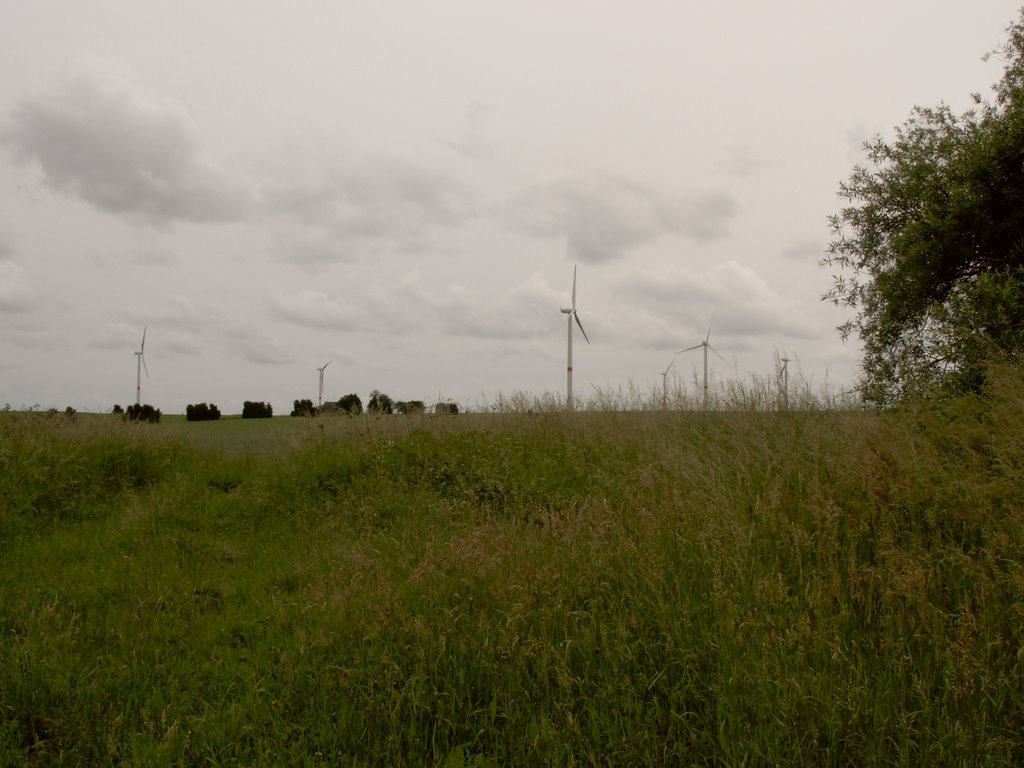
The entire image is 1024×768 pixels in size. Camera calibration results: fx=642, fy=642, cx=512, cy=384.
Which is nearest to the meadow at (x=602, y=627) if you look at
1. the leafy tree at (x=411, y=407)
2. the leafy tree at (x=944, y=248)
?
the leafy tree at (x=944, y=248)

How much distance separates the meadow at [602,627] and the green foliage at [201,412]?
26.8 metres

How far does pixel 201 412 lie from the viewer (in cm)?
3425

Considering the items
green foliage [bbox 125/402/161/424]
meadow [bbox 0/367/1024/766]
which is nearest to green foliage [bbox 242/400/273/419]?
green foliage [bbox 125/402/161/424]

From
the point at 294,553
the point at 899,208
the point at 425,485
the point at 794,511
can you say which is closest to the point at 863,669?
the point at 794,511

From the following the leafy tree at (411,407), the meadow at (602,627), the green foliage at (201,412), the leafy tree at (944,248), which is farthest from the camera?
the green foliage at (201,412)

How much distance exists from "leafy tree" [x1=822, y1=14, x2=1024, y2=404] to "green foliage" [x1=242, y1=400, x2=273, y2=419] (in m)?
32.7

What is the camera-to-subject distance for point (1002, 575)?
14.6 ft

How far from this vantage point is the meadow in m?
3.54

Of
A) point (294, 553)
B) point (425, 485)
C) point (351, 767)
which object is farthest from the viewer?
point (425, 485)

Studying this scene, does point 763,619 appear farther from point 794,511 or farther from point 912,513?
point 912,513

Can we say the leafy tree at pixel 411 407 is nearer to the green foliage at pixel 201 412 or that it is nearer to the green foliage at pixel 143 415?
the green foliage at pixel 143 415

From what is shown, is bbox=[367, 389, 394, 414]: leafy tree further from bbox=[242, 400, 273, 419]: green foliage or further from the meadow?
bbox=[242, 400, 273, 419]: green foliage

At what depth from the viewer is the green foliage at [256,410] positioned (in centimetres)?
3712

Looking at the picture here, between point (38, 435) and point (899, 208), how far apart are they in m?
17.0
